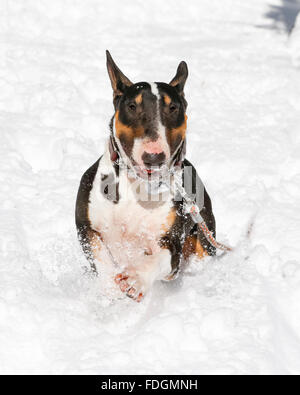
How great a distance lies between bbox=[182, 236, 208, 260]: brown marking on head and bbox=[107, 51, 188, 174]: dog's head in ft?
3.28

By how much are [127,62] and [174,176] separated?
4.44 meters

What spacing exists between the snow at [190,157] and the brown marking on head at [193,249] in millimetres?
104

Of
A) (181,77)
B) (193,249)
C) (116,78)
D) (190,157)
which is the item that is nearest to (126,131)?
(116,78)

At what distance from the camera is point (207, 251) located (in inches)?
160

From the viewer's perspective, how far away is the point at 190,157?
5.74 meters

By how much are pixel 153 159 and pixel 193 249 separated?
133 cm

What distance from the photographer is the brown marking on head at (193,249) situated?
3.94 m

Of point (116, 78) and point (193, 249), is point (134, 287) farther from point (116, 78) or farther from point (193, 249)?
point (116, 78)

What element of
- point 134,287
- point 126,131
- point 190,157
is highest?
point 126,131

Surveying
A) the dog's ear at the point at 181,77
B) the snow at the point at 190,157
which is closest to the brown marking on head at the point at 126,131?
the dog's ear at the point at 181,77

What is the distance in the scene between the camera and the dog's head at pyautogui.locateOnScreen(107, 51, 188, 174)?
9.57 feet

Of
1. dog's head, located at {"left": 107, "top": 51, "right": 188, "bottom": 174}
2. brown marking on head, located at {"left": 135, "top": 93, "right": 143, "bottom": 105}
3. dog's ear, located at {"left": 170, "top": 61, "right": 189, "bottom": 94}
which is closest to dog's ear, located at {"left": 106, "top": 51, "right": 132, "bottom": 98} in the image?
dog's head, located at {"left": 107, "top": 51, "right": 188, "bottom": 174}

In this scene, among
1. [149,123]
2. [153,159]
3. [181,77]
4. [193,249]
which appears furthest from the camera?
[193,249]
